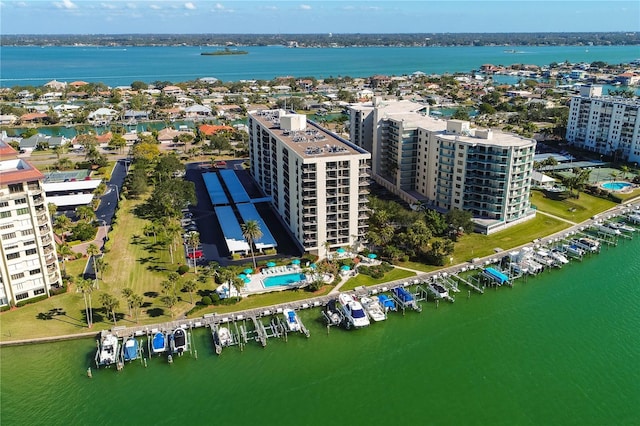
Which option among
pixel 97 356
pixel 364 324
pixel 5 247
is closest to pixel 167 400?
pixel 97 356

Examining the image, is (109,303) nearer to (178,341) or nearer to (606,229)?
(178,341)

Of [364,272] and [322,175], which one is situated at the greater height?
[322,175]

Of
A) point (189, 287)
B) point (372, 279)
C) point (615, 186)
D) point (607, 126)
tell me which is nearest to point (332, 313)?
point (372, 279)

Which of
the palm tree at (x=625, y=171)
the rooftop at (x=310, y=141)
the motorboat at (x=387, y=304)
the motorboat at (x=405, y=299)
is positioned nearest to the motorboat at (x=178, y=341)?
the motorboat at (x=387, y=304)

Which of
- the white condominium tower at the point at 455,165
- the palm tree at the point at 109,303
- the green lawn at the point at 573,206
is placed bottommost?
the green lawn at the point at 573,206

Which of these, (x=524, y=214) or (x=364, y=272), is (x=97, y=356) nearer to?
Result: (x=364, y=272)

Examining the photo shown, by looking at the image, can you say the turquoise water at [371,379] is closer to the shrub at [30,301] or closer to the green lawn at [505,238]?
the shrub at [30,301]

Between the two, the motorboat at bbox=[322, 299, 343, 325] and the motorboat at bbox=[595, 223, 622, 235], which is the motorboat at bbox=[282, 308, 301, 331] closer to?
the motorboat at bbox=[322, 299, 343, 325]
